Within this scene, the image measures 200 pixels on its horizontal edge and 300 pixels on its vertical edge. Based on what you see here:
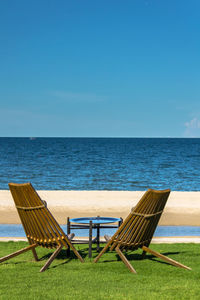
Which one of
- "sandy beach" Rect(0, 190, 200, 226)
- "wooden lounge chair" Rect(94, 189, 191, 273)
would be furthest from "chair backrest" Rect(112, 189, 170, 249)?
"sandy beach" Rect(0, 190, 200, 226)

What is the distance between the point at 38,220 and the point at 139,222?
4.37 feet

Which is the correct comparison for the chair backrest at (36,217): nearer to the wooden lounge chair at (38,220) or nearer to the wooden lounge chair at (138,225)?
the wooden lounge chair at (38,220)

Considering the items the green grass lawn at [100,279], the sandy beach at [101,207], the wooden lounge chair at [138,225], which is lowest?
the sandy beach at [101,207]

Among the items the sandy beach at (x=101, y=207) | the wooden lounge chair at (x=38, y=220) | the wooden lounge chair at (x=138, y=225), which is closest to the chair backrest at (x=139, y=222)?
the wooden lounge chair at (x=138, y=225)

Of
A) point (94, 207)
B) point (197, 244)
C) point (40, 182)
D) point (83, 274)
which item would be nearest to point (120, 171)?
point (40, 182)

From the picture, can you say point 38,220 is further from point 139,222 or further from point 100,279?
point 139,222

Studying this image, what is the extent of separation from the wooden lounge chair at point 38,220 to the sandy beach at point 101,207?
5584 millimetres

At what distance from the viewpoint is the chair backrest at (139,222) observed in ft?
19.1

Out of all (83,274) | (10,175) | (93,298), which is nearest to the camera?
(93,298)

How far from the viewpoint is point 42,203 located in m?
5.82

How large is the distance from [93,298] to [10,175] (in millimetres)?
30032

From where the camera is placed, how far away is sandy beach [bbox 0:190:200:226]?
12.2 meters

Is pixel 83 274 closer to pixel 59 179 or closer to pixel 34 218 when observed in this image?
pixel 34 218

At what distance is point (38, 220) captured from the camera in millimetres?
5902
